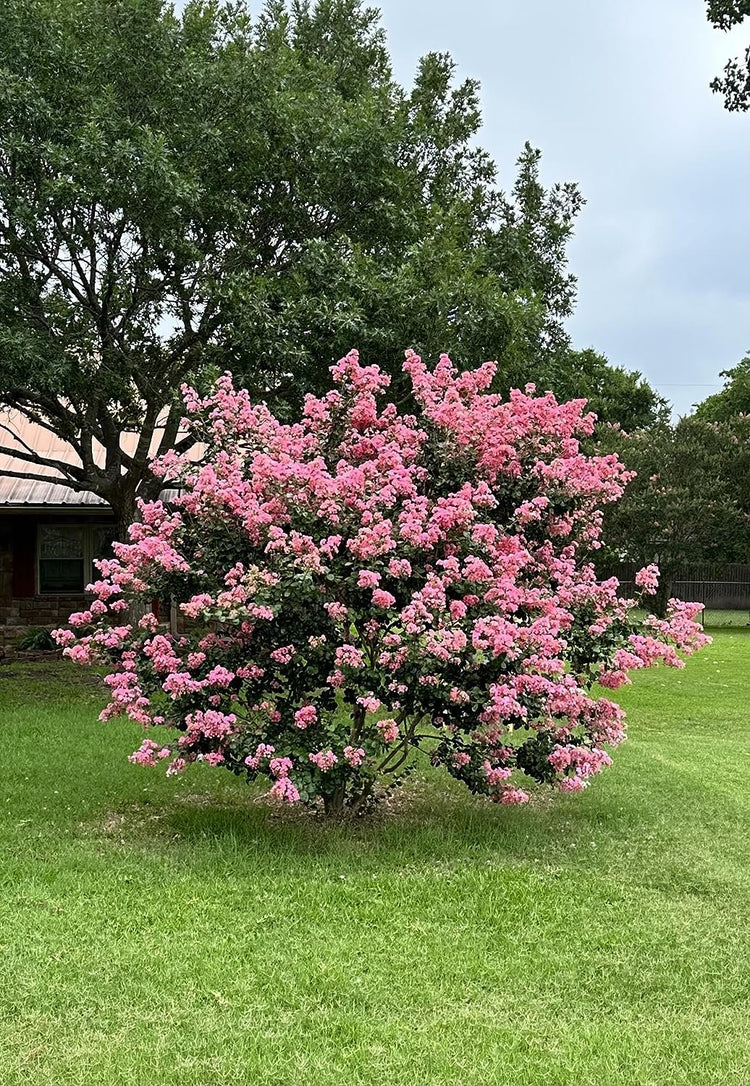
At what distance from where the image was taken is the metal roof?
1441 cm

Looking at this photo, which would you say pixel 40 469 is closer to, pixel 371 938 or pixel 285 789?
pixel 285 789

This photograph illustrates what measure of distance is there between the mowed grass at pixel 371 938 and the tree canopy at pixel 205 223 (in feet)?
14.5

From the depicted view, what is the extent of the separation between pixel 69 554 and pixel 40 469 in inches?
60.5

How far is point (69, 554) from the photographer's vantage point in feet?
51.4

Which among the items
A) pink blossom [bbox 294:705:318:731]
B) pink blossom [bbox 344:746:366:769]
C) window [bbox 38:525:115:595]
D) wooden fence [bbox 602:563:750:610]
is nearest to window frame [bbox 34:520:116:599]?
window [bbox 38:525:115:595]

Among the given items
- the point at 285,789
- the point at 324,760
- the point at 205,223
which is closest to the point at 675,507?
the point at 205,223

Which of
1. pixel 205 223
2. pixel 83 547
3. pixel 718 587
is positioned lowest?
pixel 718 587

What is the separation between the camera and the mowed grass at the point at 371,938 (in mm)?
3020

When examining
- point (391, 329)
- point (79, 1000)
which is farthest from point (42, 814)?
point (391, 329)

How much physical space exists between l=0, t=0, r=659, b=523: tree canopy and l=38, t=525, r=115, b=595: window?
15.5ft

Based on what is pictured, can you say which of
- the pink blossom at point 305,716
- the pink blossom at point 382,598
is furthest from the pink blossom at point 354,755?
the pink blossom at point 382,598

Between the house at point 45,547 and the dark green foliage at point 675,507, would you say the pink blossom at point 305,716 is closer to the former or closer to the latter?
the house at point 45,547

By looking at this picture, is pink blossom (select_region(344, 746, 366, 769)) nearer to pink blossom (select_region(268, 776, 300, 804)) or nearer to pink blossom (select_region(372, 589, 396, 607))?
pink blossom (select_region(268, 776, 300, 804))

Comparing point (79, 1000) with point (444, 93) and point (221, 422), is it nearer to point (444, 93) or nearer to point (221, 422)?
point (221, 422)
